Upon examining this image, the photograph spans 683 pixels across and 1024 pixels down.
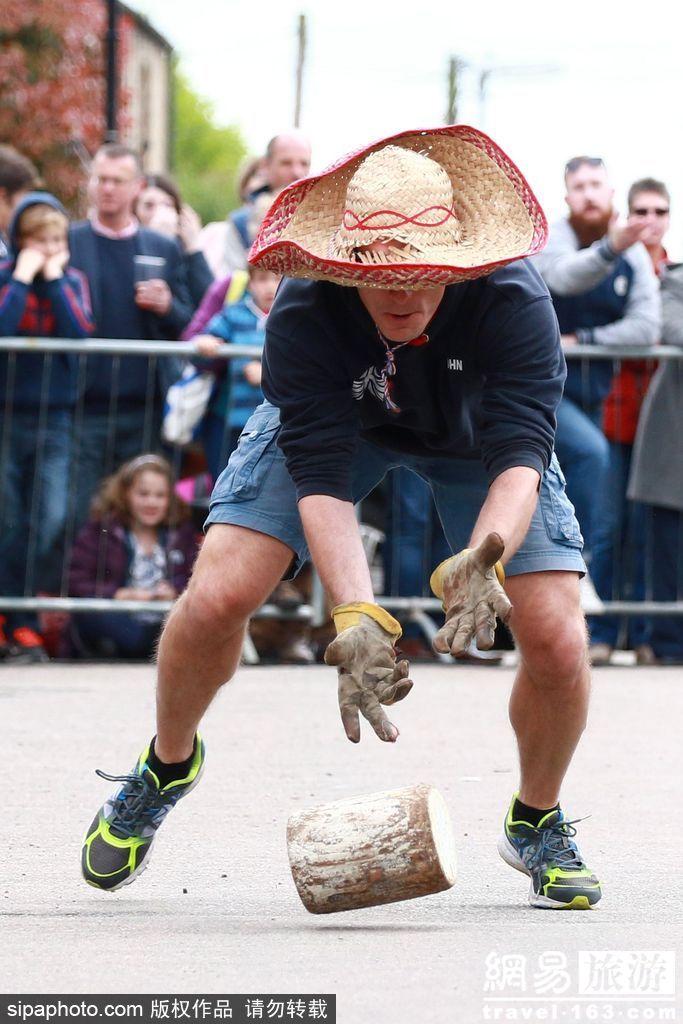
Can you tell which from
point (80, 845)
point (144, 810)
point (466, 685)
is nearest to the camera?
point (144, 810)

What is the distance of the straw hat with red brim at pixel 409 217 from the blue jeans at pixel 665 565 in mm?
4997

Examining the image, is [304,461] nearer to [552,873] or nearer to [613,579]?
[552,873]

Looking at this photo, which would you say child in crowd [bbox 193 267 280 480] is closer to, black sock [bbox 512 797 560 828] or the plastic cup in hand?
the plastic cup in hand

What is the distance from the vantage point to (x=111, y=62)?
58.1 feet

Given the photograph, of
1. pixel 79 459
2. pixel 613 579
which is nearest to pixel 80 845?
pixel 79 459

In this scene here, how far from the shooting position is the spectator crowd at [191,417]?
8.55 meters

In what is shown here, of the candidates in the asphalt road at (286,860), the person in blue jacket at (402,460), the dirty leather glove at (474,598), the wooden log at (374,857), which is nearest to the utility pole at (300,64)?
the asphalt road at (286,860)

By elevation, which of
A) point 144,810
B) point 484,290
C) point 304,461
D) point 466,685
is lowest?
point 466,685

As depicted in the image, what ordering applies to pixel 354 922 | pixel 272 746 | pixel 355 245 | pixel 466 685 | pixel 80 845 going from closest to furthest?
1. pixel 355 245
2. pixel 354 922
3. pixel 80 845
4. pixel 272 746
5. pixel 466 685

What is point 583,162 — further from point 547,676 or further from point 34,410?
point 547,676

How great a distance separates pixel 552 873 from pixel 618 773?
182cm

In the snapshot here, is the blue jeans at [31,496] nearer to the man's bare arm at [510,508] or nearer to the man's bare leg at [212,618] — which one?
the man's bare leg at [212,618]

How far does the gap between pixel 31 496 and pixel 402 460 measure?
4609mm

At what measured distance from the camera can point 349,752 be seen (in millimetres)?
6379
